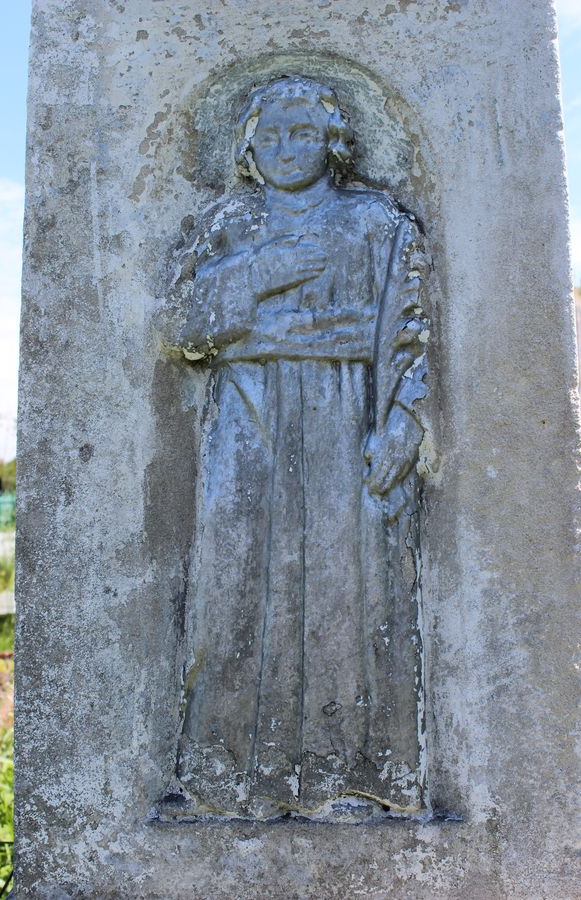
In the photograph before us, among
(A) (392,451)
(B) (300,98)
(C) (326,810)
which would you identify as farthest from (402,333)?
(C) (326,810)

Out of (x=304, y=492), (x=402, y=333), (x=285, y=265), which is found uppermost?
(x=285, y=265)

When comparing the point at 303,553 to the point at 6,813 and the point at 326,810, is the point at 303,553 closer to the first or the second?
the point at 326,810

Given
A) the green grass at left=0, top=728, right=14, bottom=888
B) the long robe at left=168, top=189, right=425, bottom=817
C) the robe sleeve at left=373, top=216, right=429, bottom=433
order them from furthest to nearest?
the green grass at left=0, top=728, right=14, bottom=888
the robe sleeve at left=373, top=216, right=429, bottom=433
the long robe at left=168, top=189, right=425, bottom=817

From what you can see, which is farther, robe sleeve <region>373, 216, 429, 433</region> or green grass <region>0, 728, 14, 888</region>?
green grass <region>0, 728, 14, 888</region>

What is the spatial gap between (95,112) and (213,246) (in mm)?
685

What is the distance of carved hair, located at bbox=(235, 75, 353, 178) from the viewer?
3.36 m

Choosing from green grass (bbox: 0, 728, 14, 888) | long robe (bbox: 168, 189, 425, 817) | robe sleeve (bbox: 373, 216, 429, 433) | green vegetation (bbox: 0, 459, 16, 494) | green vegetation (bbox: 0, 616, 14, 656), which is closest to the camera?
long robe (bbox: 168, 189, 425, 817)

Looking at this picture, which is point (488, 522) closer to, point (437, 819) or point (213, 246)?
point (437, 819)

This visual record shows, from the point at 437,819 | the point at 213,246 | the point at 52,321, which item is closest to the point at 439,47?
the point at 213,246

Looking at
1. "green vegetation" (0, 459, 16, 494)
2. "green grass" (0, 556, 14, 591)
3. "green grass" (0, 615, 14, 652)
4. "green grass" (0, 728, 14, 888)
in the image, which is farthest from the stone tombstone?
"green vegetation" (0, 459, 16, 494)

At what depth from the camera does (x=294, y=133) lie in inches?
132

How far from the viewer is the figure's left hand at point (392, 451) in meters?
3.17

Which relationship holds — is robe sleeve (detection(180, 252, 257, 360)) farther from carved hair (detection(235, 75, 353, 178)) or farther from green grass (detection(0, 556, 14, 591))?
green grass (detection(0, 556, 14, 591))

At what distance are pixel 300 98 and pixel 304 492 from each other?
1.42 meters
